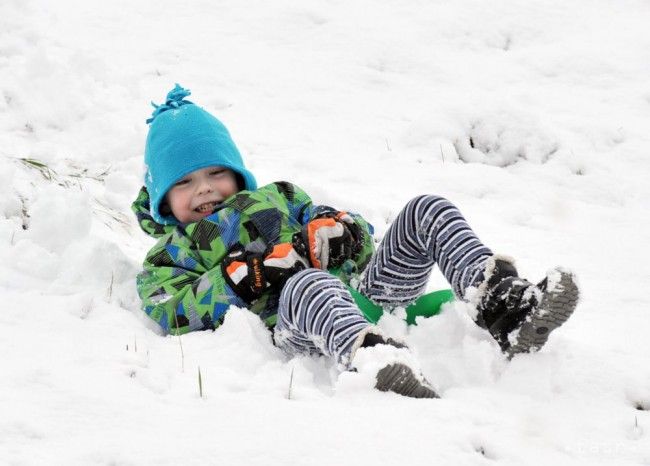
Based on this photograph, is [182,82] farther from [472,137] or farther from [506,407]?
[506,407]

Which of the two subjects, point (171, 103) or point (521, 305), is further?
point (171, 103)

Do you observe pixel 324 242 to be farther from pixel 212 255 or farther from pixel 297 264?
pixel 212 255

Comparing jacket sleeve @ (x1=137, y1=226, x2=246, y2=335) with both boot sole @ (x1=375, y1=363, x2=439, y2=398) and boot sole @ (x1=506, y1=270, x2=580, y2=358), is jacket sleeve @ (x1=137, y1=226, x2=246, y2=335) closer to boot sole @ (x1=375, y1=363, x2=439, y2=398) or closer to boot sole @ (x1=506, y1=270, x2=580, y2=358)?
boot sole @ (x1=375, y1=363, x2=439, y2=398)

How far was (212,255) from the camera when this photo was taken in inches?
148

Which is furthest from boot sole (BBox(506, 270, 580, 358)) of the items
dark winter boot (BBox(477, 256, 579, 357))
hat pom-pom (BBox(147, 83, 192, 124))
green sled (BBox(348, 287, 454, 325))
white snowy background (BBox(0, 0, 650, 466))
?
hat pom-pom (BBox(147, 83, 192, 124))

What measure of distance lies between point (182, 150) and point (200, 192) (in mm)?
293

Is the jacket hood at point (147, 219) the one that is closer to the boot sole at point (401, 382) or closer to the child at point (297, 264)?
the child at point (297, 264)

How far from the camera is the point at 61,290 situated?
3471 mm

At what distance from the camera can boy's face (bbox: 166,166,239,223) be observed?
4215 mm

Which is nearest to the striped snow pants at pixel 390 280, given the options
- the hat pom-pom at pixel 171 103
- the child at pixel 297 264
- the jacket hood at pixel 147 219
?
the child at pixel 297 264

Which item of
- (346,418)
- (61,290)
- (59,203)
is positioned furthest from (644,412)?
(59,203)

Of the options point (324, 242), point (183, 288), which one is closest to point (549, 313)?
point (324, 242)

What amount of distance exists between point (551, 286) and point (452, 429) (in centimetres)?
63

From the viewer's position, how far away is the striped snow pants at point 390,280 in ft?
9.48
